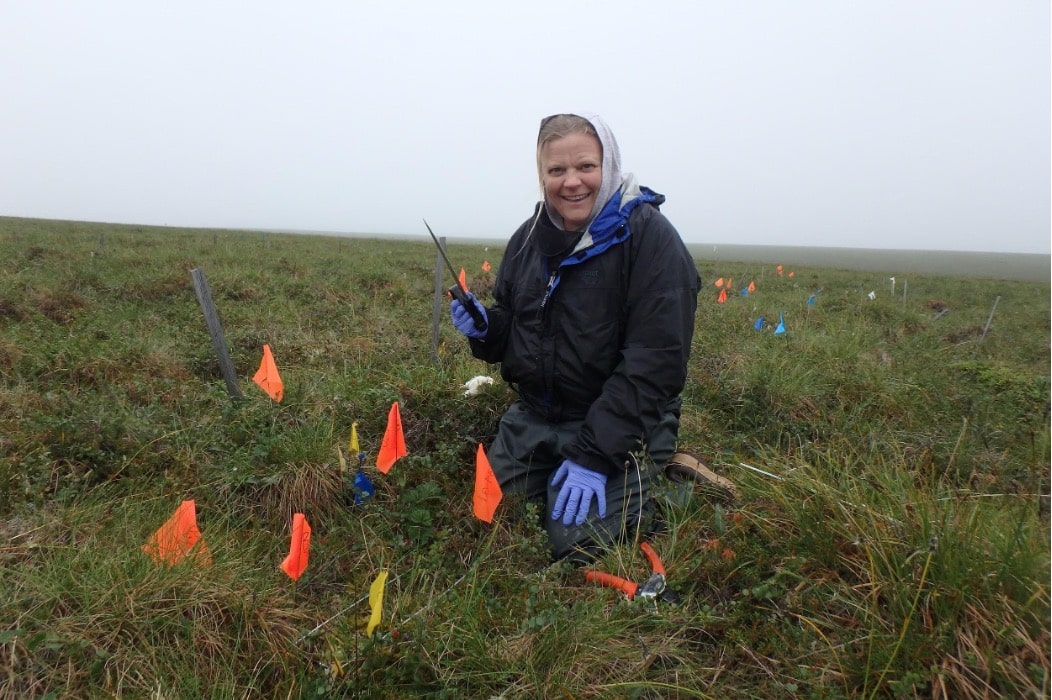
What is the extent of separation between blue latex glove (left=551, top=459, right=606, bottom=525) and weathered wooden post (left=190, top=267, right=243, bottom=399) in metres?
2.17

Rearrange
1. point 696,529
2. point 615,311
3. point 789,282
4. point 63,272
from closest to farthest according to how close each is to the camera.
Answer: point 696,529, point 615,311, point 63,272, point 789,282

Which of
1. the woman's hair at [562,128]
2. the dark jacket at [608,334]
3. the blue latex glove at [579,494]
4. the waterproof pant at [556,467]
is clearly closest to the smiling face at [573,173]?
the woman's hair at [562,128]

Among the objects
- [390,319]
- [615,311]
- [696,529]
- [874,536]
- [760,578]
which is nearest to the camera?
[874,536]

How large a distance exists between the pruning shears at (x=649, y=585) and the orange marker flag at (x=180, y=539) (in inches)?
56.1

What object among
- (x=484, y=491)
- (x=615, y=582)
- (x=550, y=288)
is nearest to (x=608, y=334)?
(x=550, y=288)

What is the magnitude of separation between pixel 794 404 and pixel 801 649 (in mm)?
2466

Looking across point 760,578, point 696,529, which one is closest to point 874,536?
point 760,578

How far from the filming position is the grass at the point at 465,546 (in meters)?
1.51

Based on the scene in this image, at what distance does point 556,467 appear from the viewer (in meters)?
2.80

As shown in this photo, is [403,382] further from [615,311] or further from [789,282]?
[789,282]

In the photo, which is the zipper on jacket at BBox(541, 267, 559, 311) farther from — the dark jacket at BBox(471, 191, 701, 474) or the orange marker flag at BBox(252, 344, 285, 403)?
the orange marker flag at BBox(252, 344, 285, 403)

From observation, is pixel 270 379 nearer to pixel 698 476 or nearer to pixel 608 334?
pixel 608 334

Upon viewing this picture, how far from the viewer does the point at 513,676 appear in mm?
1590

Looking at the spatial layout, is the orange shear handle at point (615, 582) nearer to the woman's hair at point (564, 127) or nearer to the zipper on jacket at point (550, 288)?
the zipper on jacket at point (550, 288)
